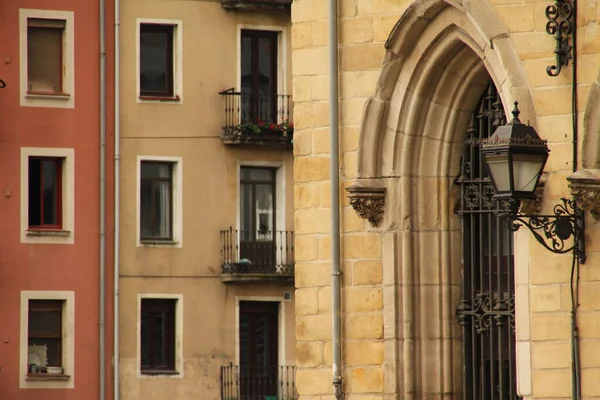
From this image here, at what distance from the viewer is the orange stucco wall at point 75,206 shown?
35.8 metres

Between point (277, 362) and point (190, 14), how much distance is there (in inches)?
279

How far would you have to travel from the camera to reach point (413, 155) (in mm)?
15414

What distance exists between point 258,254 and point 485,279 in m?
22.2

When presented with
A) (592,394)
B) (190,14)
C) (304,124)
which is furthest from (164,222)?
(592,394)

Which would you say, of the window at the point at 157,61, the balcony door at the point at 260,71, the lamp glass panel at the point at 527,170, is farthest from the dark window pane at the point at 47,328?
the lamp glass panel at the point at 527,170

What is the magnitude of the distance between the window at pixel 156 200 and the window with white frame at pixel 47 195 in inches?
60.2

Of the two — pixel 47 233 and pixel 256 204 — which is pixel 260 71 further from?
pixel 47 233

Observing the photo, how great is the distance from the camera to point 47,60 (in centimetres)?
3662

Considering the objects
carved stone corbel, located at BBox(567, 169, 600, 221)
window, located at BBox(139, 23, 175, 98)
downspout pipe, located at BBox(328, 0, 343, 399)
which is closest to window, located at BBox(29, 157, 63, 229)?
window, located at BBox(139, 23, 175, 98)

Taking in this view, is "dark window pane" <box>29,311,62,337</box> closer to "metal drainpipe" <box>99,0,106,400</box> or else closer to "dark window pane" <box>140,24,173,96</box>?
"metal drainpipe" <box>99,0,106,400</box>

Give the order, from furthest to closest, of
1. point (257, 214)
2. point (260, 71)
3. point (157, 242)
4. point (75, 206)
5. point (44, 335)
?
point (260, 71), point (257, 214), point (157, 242), point (75, 206), point (44, 335)

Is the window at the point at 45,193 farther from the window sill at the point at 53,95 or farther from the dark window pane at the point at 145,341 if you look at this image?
the dark window pane at the point at 145,341

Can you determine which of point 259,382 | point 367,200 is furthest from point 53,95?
point 367,200

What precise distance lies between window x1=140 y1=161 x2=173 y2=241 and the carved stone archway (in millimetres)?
21915
